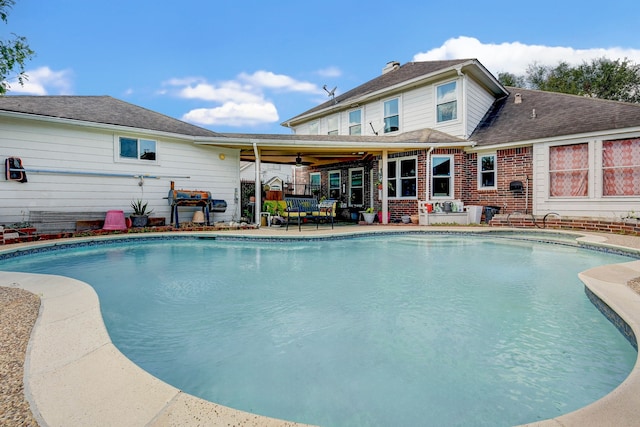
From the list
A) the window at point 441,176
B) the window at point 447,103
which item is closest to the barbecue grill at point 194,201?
the window at point 441,176

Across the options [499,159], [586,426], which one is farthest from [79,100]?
[499,159]

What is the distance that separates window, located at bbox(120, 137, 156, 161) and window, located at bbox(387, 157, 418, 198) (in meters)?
8.06

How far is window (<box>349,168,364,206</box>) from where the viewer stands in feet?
46.0

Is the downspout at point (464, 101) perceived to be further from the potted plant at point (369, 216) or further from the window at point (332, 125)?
the window at point (332, 125)

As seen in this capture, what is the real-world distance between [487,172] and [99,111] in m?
12.5

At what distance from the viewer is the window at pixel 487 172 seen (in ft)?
35.5

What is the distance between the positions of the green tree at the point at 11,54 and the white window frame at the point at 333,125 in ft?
39.8

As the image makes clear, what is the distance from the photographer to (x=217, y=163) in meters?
11.0

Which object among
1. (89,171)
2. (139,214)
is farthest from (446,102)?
(89,171)

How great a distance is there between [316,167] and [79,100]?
970cm

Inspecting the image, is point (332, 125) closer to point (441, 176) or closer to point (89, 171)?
point (441, 176)

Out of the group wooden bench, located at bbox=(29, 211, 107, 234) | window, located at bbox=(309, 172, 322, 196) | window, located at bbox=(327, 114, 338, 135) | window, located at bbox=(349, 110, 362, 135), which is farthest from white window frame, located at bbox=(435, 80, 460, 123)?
wooden bench, located at bbox=(29, 211, 107, 234)

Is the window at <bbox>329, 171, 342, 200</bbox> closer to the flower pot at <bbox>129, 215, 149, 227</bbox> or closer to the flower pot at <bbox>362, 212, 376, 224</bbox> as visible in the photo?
the flower pot at <bbox>362, 212, 376, 224</bbox>

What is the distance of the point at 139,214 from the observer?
29.9 feet
